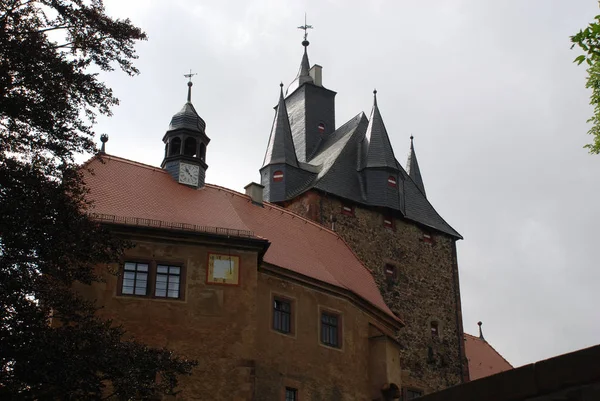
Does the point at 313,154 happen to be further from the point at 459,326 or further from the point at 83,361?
the point at 83,361

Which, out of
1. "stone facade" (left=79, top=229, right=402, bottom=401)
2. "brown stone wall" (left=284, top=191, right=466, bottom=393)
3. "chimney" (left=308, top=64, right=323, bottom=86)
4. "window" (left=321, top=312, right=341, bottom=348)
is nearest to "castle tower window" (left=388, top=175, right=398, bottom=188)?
"brown stone wall" (left=284, top=191, right=466, bottom=393)

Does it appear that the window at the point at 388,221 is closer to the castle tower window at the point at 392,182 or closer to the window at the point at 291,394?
the castle tower window at the point at 392,182

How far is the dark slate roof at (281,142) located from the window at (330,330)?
15852mm

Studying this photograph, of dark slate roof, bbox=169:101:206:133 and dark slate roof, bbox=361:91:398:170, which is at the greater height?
dark slate roof, bbox=361:91:398:170

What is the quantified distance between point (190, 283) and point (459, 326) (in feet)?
67.2

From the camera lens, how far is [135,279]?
71.6 ft

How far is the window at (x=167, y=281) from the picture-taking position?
21859 mm

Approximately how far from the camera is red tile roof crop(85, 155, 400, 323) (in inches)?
924

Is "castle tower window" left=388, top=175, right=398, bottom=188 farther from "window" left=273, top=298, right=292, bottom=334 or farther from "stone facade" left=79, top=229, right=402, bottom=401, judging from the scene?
"window" left=273, top=298, right=292, bottom=334

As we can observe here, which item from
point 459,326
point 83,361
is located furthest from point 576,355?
point 459,326

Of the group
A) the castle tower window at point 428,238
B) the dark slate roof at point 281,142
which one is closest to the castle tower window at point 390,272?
the castle tower window at point 428,238

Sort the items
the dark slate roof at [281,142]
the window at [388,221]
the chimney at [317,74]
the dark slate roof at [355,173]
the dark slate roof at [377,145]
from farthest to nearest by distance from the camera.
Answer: the chimney at [317,74] → the dark slate roof at [377,145] → the dark slate roof at [281,142] → the window at [388,221] → the dark slate roof at [355,173]

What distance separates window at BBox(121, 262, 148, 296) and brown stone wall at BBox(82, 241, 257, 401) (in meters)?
0.19

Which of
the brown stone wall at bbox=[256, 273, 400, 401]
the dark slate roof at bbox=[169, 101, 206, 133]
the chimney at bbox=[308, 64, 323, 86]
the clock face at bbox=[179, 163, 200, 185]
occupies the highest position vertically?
the chimney at bbox=[308, 64, 323, 86]
